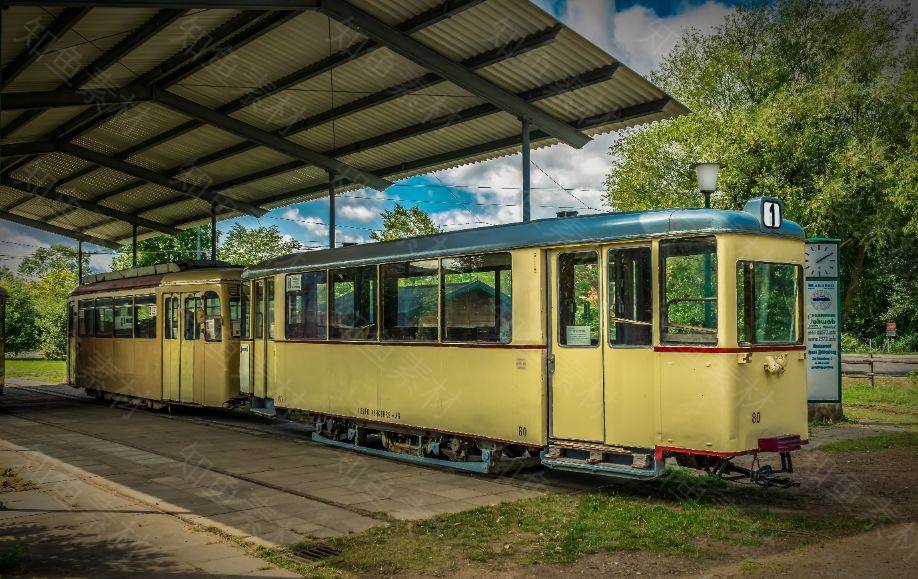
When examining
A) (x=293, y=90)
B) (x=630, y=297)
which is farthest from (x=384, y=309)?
(x=293, y=90)

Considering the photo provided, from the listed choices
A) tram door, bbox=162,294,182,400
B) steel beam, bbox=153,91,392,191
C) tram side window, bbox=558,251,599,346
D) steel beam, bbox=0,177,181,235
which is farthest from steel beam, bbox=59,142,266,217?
tram side window, bbox=558,251,599,346

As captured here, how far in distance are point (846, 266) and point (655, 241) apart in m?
24.3

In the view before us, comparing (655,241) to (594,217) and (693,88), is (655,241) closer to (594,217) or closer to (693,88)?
(594,217)

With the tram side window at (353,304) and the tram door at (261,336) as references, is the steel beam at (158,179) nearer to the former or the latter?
the tram door at (261,336)

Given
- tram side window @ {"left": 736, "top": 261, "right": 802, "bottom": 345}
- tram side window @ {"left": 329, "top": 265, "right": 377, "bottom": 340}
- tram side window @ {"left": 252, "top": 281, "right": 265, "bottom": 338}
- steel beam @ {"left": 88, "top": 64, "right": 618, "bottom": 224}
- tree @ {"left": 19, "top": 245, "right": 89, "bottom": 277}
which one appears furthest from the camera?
tree @ {"left": 19, "top": 245, "right": 89, "bottom": 277}

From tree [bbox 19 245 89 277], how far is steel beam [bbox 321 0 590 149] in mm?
90498

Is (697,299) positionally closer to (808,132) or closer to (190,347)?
(190,347)

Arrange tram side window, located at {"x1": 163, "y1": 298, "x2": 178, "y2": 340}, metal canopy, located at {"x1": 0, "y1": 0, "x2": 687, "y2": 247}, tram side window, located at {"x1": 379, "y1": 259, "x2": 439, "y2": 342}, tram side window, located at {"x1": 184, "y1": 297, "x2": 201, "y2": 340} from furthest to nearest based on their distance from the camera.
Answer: tram side window, located at {"x1": 163, "y1": 298, "x2": 178, "y2": 340} → tram side window, located at {"x1": 184, "y1": 297, "x2": 201, "y2": 340} → metal canopy, located at {"x1": 0, "y1": 0, "x2": 687, "y2": 247} → tram side window, located at {"x1": 379, "y1": 259, "x2": 439, "y2": 342}

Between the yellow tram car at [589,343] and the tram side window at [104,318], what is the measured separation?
11640mm

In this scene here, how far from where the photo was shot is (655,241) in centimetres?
884

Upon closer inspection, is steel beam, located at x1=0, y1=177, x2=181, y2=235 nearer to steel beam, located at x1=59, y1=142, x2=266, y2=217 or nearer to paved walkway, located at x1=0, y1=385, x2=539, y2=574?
steel beam, located at x1=59, y1=142, x2=266, y2=217

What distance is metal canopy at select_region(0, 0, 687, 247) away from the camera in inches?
527

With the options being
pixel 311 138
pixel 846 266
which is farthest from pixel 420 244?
pixel 846 266

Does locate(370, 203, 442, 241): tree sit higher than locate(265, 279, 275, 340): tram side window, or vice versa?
locate(370, 203, 442, 241): tree
